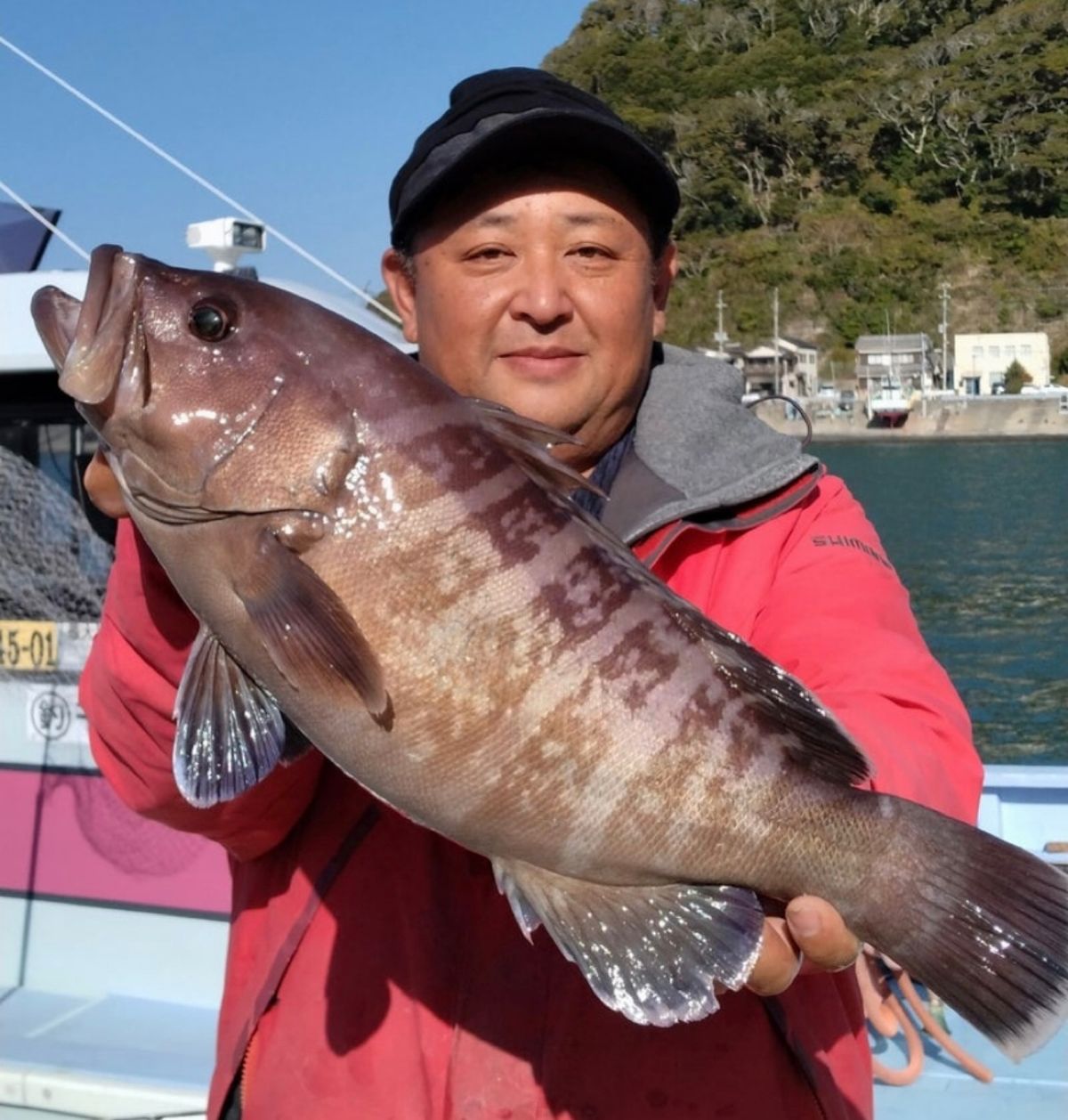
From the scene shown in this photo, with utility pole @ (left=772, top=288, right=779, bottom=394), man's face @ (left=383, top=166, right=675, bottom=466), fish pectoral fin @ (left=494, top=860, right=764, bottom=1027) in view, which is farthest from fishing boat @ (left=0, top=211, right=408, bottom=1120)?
utility pole @ (left=772, top=288, right=779, bottom=394)

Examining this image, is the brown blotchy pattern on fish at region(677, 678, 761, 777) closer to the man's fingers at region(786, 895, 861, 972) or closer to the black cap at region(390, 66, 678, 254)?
the man's fingers at region(786, 895, 861, 972)

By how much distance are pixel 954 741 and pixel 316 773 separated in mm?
1042

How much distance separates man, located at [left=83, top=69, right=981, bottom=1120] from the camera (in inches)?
80.5

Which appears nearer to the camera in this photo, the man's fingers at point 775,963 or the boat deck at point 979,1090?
the man's fingers at point 775,963

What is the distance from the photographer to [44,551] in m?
4.93

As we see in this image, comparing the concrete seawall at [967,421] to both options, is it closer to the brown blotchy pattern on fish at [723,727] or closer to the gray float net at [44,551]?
the gray float net at [44,551]

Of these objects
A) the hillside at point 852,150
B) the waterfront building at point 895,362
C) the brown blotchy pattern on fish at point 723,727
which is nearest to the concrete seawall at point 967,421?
the waterfront building at point 895,362

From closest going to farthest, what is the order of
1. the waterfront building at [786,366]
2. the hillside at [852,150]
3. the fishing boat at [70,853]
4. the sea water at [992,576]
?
1. the fishing boat at [70,853]
2. the sea water at [992,576]
3. the waterfront building at [786,366]
4. the hillside at [852,150]

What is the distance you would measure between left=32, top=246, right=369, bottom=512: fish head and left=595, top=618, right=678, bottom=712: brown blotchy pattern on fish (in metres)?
0.50

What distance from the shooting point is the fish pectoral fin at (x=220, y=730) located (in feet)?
6.09

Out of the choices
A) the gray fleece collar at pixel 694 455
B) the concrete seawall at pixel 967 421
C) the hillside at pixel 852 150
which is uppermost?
the hillside at pixel 852 150

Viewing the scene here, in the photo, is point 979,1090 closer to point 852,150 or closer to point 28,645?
point 28,645

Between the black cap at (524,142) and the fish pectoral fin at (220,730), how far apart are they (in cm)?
99

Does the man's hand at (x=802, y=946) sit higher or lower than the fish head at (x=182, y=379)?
lower
